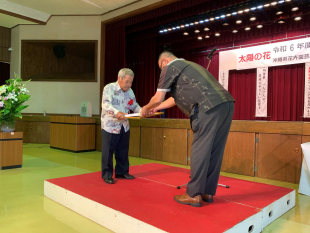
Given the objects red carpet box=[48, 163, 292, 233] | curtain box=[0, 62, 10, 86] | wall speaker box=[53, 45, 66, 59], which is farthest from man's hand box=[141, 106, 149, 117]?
curtain box=[0, 62, 10, 86]

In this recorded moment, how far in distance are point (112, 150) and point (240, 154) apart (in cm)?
205

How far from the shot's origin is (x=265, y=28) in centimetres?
597

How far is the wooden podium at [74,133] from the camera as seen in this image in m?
5.68

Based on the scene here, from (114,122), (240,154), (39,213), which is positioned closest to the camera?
(39,213)

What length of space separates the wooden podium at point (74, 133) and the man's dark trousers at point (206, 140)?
426 cm

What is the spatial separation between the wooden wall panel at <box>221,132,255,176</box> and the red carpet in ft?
3.26

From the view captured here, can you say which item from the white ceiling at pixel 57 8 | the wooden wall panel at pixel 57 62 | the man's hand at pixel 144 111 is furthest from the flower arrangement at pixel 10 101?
the wooden wall panel at pixel 57 62

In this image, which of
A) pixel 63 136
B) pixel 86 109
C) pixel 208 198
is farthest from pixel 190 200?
pixel 86 109

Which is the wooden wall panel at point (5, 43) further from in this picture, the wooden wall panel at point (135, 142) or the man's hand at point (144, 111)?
the man's hand at point (144, 111)

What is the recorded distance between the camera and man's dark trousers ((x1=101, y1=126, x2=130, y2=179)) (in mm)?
2555

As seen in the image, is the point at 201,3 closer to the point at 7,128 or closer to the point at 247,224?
the point at 7,128

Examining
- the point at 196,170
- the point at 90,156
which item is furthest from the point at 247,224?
the point at 90,156

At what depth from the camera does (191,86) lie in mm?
1880

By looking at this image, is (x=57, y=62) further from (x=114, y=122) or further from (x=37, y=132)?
(x=114, y=122)
